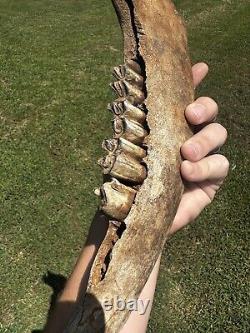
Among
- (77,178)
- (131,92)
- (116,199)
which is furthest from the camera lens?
(77,178)

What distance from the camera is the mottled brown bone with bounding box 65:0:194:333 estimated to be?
2189 millimetres

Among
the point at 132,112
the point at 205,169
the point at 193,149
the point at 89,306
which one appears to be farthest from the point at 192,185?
the point at 89,306

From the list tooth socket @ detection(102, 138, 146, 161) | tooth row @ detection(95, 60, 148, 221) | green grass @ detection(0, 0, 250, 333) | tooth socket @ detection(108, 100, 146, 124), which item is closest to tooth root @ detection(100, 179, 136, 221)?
tooth row @ detection(95, 60, 148, 221)

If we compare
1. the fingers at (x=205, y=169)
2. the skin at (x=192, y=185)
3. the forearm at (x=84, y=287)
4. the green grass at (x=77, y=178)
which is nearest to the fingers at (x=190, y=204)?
the skin at (x=192, y=185)

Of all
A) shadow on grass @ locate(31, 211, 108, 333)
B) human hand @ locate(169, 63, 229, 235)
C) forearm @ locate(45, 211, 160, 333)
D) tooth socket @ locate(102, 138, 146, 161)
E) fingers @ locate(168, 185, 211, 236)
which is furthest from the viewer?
fingers @ locate(168, 185, 211, 236)

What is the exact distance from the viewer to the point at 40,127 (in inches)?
355

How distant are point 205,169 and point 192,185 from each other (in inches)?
18.4

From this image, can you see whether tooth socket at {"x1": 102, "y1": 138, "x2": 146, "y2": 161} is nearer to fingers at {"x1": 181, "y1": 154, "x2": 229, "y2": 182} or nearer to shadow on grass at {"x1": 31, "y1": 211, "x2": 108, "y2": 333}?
fingers at {"x1": 181, "y1": 154, "x2": 229, "y2": 182}

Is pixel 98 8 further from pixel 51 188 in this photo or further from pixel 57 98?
pixel 51 188

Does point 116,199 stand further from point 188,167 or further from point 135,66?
point 135,66

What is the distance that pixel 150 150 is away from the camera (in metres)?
2.42

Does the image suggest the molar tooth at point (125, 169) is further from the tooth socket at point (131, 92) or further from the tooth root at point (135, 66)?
Answer: the tooth root at point (135, 66)

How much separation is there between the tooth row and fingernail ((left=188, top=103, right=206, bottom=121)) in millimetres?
286

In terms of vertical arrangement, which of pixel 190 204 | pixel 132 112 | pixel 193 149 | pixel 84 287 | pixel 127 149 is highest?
pixel 132 112
